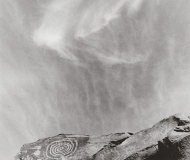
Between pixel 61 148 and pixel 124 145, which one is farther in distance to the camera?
pixel 61 148

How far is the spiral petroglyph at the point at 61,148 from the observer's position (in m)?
16.9

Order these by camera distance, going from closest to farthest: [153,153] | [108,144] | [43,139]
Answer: [153,153] → [108,144] → [43,139]

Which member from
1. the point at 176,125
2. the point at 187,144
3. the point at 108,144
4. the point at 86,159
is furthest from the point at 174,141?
the point at 86,159

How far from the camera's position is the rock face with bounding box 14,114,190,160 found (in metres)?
13.3

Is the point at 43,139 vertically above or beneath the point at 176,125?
above

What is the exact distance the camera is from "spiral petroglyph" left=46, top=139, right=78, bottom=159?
1689 centimetres

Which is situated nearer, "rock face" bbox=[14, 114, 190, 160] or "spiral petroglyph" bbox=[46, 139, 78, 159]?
"rock face" bbox=[14, 114, 190, 160]

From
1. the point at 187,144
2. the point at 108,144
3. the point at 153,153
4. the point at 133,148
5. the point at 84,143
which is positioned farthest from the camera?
the point at 84,143

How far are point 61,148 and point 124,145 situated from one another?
454 cm

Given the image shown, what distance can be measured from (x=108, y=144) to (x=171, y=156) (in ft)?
14.2

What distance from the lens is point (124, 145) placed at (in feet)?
50.6

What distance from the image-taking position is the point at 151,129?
51.9 ft

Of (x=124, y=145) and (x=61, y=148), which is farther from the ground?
(x=61, y=148)

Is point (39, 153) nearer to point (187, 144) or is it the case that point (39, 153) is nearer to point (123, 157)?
point (123, 157)
